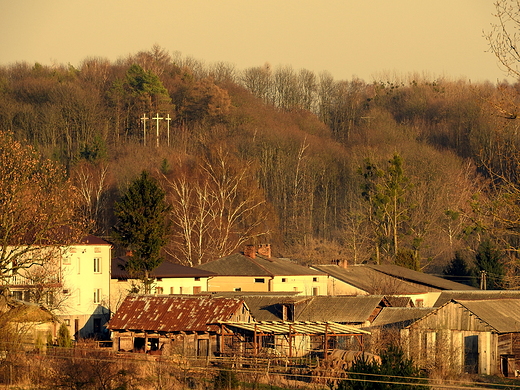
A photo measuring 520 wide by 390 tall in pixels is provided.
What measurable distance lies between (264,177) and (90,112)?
24.3 metres

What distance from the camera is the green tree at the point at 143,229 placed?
65375 mm

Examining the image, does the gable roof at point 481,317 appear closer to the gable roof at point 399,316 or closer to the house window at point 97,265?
the gable roof at point 399,316

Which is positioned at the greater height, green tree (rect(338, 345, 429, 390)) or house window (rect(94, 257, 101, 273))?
house window (rect(94, 257, 101, 273))

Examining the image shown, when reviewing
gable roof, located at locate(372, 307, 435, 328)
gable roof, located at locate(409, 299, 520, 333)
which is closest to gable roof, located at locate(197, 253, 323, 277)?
gable roof, located at locate(372, 307, 435, 328)

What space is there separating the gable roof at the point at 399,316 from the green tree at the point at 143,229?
16.7 m

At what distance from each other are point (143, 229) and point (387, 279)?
69.0ft

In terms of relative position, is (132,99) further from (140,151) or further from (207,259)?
(207,259)

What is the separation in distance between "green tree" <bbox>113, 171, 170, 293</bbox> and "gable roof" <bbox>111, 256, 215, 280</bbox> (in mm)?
3053

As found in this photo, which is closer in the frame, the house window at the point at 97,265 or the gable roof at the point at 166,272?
the house window at the point at 97,265

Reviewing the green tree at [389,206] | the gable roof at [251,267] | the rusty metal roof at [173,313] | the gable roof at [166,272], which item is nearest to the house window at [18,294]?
the rusty metal roof at [173,313]

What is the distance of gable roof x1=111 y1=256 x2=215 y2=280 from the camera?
69.6 metres

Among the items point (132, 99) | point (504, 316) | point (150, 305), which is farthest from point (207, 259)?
point (132, 99)

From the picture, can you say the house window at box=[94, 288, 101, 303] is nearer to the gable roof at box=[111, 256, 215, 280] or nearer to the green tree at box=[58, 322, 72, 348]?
the gable roof at box=[111, 256, 215, 280]

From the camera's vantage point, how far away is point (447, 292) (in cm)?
7131
